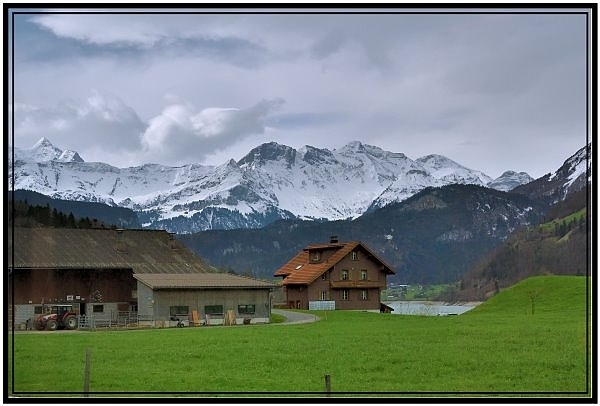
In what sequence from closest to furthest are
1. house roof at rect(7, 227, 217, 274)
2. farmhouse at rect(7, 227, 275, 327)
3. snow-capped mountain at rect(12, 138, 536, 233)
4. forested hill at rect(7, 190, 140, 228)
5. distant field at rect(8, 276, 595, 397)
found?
distant field at rect(8, 276, 595, 397) < snow-capped mountain at rect(12, 138, 536, 233) < forested hill at rect(7, 190, 140, 228) < farmhouse at rect(7, 227, 275, 327) < house roof at rect(7, 227, 217, 274)

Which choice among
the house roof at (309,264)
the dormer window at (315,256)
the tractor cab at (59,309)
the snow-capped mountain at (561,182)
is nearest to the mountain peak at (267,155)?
the snow-capped mountain at (561,182)

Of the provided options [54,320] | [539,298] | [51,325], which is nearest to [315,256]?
[539,298]

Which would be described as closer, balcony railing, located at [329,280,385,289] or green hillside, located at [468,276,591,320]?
balcony railing, located at [329,280,385,289]

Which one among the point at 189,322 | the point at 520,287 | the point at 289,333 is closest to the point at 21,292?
the point at 189,322

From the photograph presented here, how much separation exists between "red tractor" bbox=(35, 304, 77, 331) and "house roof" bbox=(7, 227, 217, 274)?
6.57 feet

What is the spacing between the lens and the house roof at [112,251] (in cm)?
3394

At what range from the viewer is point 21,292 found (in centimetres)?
3100

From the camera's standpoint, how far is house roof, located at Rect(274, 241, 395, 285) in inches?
1406

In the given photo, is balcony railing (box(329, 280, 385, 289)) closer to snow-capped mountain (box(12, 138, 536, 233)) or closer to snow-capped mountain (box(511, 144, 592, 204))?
snow-capped mountain (box(12, 138, 536, 233))


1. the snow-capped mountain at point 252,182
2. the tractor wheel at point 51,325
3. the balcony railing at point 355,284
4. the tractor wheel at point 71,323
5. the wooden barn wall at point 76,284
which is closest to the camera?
the snow-capped mountain at point 252,182

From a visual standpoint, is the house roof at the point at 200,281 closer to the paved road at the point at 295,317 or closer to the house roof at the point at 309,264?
the house roof at the point at 309,264

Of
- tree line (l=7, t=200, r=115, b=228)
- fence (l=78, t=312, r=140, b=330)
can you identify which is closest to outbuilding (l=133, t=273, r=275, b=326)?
fence (l=78, t=312, r=140, b=330)

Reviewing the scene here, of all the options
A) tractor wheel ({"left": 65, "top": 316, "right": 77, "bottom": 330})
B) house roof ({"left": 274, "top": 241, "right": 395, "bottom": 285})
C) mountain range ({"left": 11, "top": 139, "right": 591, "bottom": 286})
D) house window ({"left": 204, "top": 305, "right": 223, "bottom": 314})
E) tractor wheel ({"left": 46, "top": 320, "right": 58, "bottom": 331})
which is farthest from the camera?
house roof ({"left": 274, "top": 241, "right": 395, "bottom": 285})

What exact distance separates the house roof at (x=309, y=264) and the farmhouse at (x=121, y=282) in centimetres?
207
